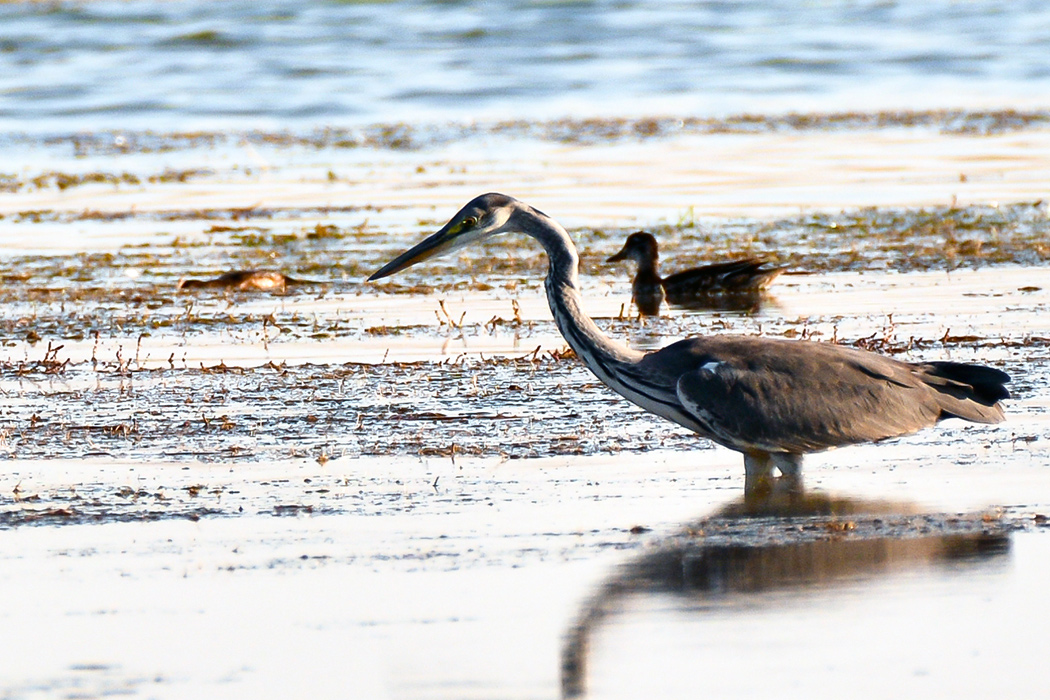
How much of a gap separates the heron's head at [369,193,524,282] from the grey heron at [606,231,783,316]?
15.4 ft

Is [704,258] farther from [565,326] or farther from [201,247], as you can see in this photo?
[565,326]

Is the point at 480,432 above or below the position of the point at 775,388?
below

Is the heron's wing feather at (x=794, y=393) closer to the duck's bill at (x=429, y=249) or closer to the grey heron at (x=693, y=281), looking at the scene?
the duck's bill at (x=429, y=249)

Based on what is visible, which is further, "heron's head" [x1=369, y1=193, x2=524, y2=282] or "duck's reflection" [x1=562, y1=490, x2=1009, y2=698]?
"heron's head" [x1=369, y1=193, x2=524, y2=282]

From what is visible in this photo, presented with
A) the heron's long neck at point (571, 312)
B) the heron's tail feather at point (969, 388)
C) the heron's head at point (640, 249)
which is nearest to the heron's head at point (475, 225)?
the heron's long neck at point (571, 312)

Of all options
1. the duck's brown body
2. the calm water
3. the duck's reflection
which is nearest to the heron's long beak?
the duck's reflection

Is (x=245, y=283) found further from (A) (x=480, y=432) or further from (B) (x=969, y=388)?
(B) (x=969, y=388)

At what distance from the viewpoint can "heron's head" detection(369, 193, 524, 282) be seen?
8.02 metres

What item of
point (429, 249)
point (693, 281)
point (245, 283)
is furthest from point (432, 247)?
point (245, 283)

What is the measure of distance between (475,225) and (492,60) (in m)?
29.6

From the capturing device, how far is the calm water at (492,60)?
30.0m

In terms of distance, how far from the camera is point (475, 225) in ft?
26.5

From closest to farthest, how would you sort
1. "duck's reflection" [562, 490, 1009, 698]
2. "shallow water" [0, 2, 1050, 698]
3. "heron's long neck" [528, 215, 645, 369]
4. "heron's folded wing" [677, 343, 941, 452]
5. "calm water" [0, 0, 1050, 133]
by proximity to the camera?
"shallow water" [0, 2, 1050, 698], "duck's reflection" [562, 490, 1009, 698], "heron's folded wing" [677, 343, 941, 452], "heron's long neck" [528, 215, 645, 369], "calm water" [0, 0, 1050, 133]

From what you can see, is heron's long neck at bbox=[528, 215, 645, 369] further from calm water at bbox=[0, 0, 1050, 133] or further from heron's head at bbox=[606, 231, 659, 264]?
calm water at bbox=[0, 0, 1050, 133]
